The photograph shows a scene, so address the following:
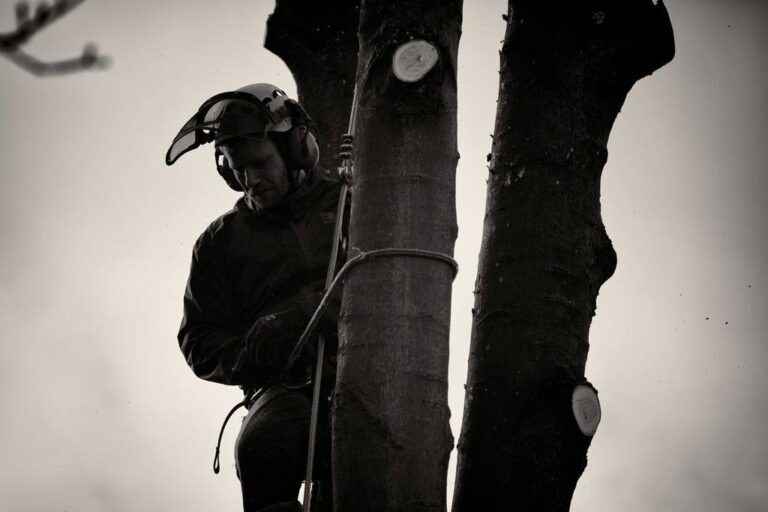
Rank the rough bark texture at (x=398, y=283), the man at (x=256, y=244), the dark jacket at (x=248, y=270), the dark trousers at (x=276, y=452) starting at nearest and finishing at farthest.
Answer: the rough bark texture at (x=398, y=283) → the dark trousers at (x=276, y=452) → the man at (x=256, y=244) → the dark jacket at (x=248, y=270)

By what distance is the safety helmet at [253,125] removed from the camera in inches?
185

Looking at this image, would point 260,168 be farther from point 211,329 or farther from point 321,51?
point 321,51

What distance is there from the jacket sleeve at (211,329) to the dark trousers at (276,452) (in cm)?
19

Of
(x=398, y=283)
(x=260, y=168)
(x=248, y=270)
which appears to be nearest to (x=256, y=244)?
(x=248, y=270)

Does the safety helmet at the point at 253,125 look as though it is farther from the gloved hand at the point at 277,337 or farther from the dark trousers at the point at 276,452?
the dark trousers at the point at 276,452

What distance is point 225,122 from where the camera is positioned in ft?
15.4

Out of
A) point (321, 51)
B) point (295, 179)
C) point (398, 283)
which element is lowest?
point (398, 283)

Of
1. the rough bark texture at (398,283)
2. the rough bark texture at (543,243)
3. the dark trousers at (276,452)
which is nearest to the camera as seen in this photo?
the rough bark texture at (398,283)

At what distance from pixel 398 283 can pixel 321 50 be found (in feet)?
8.04

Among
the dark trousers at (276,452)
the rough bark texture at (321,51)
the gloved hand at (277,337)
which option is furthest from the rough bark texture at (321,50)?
the dark trousers at (276,452)

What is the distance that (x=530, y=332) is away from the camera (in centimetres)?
396

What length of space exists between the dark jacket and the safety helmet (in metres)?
0.16

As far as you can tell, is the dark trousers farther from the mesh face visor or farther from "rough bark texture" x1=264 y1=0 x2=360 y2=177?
"rough bark texture" x1=264 y1=0 x2=360 y2=177

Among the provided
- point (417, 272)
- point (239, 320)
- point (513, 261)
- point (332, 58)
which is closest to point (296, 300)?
point (239, 320)
